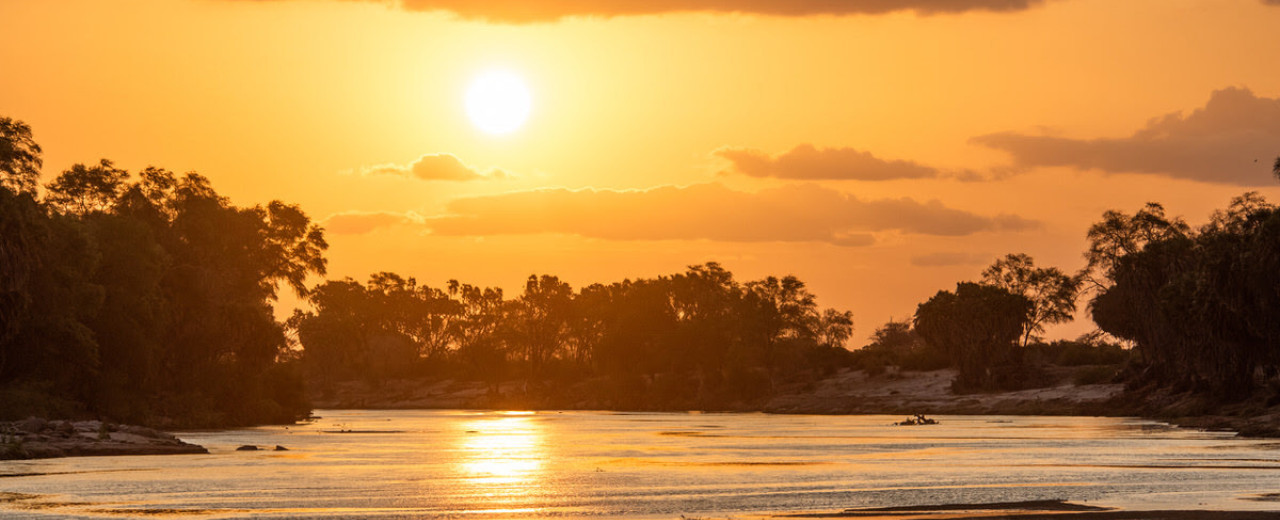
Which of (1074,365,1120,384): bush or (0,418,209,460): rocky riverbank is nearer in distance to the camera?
(0,418,209,460): rocky riverbank

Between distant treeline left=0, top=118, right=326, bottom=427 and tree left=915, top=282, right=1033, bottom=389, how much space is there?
69168mm

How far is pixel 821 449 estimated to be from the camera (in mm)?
62625

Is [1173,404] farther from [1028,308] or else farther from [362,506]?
[362,506]

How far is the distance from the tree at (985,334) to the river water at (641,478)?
75.7 meters

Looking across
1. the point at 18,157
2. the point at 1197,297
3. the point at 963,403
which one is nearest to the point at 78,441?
the point at 18,157

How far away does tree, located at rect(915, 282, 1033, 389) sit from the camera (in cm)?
14688

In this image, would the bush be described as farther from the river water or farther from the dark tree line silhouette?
the river water

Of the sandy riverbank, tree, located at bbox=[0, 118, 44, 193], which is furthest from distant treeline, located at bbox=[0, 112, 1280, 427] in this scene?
the sandy riverbank

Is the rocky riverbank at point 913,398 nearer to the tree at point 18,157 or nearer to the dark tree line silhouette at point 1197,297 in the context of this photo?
the dark tree line silhouette at point 1197,297

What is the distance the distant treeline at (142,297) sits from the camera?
72.4 meters

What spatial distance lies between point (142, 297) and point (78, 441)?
31.1m

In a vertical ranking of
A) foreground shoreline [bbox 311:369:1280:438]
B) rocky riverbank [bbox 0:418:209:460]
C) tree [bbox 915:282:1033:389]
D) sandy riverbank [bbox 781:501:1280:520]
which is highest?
tree [bbox 915:282:1033:389]

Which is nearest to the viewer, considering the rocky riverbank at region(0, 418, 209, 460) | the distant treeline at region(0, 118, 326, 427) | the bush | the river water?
the river water

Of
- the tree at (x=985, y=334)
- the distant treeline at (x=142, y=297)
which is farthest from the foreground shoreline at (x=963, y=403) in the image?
the distant treeline at (x=142, y=297)
